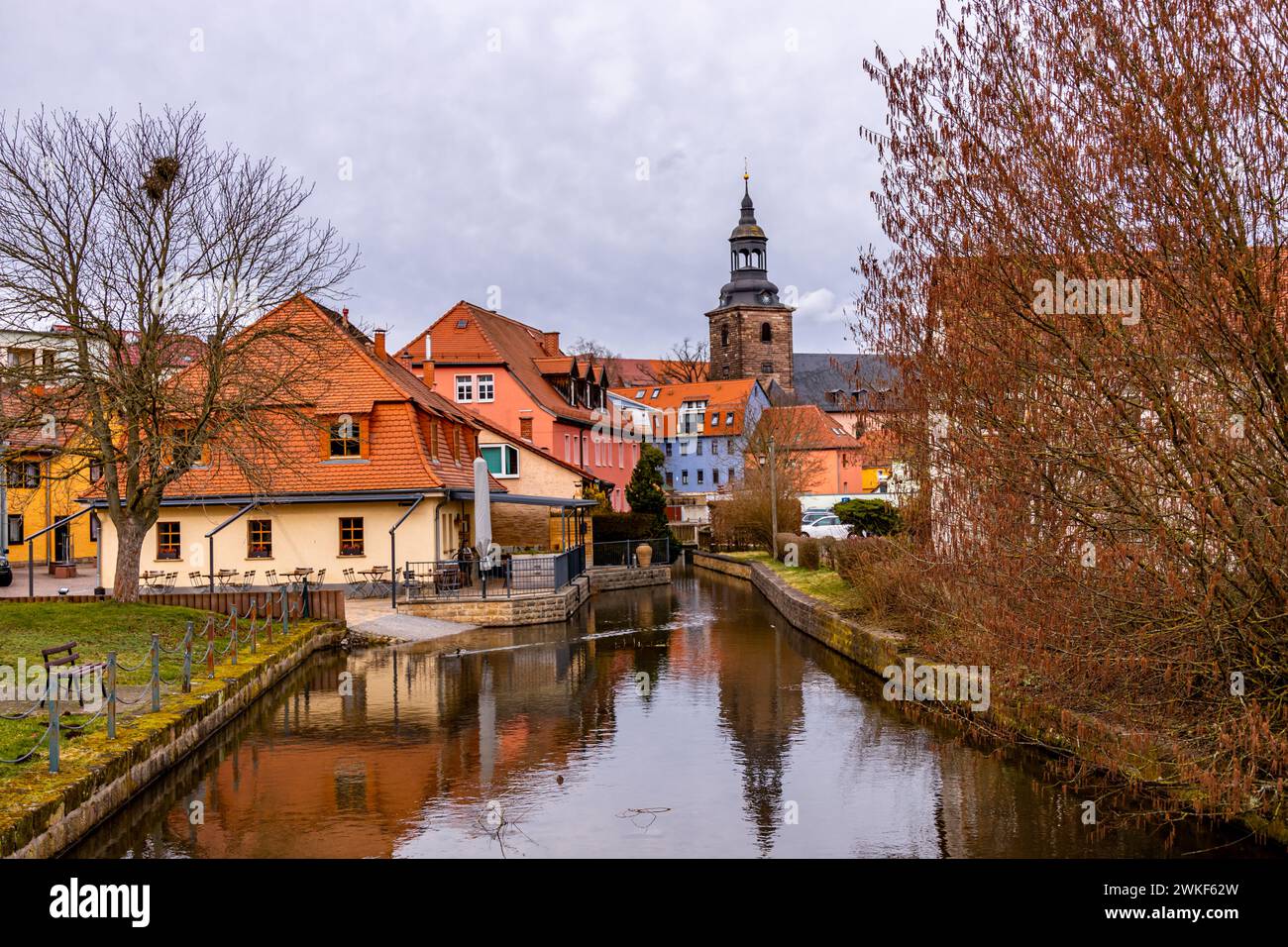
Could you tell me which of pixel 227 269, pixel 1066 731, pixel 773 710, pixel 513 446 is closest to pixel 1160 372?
pixel 1066 731

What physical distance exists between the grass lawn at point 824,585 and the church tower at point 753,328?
55.6 meters

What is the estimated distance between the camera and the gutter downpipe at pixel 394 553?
28.2 metres

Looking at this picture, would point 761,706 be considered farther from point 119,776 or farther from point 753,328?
point 753,328

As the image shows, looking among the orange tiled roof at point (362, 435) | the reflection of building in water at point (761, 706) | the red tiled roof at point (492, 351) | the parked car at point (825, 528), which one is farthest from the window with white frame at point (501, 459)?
the reflection of building in water at point (761, 706)

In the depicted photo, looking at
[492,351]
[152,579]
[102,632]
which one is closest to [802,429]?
[492,351]

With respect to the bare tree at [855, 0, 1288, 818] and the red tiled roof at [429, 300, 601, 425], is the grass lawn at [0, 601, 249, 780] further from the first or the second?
the red tiled roof at [429, 300, 601, 425]

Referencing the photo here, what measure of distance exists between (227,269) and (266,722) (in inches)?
420

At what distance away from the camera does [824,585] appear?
3134 cm

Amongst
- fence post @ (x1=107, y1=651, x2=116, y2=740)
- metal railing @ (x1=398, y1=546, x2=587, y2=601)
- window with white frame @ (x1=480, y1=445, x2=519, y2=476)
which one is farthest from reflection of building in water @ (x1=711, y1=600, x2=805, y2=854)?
window with white frame @ (x1=480, y1=445, x2=519, y2=476)

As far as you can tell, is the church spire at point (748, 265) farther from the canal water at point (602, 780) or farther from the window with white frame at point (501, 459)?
the canal water at point (602, 780)

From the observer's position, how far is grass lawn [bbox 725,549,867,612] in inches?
1029

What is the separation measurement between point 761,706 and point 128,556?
503 inches
